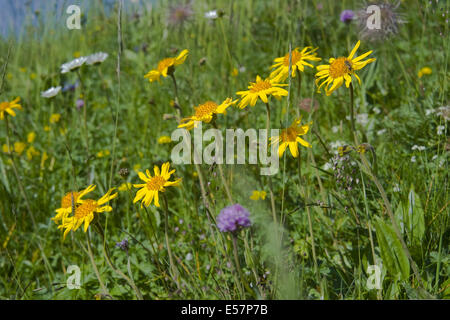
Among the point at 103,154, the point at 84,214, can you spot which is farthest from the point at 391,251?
the point at 103,154

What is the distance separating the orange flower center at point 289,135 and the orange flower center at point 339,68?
0.15m

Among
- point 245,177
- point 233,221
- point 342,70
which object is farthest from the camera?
point 245,177

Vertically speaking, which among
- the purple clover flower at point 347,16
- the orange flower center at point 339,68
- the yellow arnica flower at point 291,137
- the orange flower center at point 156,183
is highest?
the purple clover flower at point 347,16

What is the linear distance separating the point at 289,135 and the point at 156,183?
340 millimetres

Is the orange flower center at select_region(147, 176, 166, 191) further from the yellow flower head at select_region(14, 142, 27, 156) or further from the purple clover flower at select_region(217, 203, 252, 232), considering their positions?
the yellow flower head at select_region(14, 142, 27, 156)

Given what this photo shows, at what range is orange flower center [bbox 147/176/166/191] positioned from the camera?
3.16ft

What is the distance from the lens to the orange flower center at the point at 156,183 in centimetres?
96

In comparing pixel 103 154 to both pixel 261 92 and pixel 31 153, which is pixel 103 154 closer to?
pixel 31 153

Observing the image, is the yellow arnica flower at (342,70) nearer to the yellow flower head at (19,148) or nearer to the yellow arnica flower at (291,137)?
the yellow arnica flower at (291,137)

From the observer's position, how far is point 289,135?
36.9 inches

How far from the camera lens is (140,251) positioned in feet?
4.47

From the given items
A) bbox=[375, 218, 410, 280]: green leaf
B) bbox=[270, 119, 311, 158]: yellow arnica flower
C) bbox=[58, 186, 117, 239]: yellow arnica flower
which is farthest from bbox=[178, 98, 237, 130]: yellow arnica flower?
bbox=[375, 218, 410, 280]: green leaf

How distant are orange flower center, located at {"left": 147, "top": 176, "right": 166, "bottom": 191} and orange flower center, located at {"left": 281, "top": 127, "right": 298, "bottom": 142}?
306mm

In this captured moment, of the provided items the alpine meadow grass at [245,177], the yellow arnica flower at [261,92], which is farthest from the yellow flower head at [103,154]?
the yellow arnica flower at [261,92]
